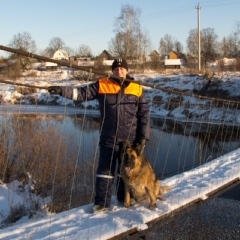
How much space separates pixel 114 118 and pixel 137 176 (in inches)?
28.8

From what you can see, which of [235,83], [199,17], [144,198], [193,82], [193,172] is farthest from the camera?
[199,17]

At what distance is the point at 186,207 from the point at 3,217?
300cm

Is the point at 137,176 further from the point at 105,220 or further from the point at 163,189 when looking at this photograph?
the point at 163,189

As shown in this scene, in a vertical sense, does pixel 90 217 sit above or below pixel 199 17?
below

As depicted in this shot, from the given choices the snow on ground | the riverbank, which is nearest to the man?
the snow on ground

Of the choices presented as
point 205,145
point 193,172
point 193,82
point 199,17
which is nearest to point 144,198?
point 193,172

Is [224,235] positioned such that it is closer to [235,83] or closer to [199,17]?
[235,83]

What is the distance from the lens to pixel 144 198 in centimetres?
427

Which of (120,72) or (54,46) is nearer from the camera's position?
(120,72)

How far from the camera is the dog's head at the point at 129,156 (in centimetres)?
375

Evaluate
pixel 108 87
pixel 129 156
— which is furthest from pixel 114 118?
pixel 129 156

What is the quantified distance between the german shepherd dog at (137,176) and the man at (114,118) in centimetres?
17

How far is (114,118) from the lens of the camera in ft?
12.6

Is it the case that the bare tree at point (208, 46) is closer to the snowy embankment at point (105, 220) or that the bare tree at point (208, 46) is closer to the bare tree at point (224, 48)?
the bare tree at point (224, 48)
